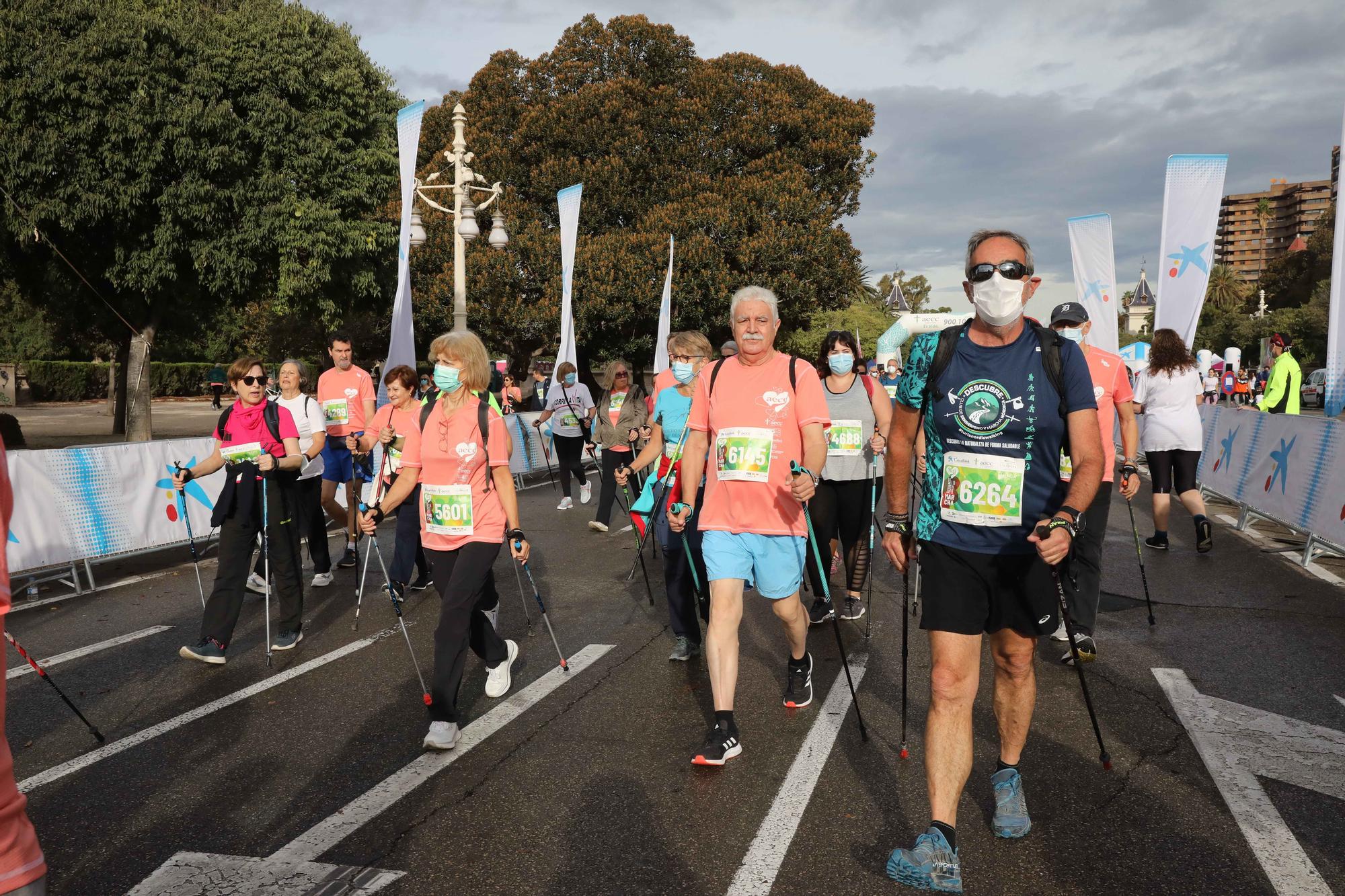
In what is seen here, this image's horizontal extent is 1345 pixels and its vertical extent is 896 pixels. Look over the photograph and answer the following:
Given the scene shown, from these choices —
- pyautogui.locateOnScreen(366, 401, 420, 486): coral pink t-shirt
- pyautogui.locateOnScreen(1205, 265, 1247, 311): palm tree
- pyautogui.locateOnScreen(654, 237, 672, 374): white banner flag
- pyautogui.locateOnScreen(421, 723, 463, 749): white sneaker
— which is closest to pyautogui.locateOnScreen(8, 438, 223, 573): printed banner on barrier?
pyautogui.locateOnScreen(366, 401, 420, 486): coral pink t-shirt

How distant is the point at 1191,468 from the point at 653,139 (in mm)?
28470

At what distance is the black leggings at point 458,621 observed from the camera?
4684 millimetres

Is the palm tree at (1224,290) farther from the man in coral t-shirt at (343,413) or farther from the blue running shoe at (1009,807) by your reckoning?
the blue running shoe at (1009,807)

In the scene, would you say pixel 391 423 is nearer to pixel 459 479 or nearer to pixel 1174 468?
pixel 459 479

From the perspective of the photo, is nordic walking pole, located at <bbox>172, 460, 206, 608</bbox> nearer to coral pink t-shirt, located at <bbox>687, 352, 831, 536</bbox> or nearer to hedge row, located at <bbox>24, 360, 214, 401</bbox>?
coral pink t-shirt, located at <bbox>687, 352, 831, 536</bbox>

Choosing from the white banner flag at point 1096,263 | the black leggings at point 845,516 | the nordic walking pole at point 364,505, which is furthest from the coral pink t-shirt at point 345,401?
the white banner flag at point 1096,263

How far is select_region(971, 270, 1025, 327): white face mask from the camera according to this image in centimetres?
338

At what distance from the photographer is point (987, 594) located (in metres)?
3.44

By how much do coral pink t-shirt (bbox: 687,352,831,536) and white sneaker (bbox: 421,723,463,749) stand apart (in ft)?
4.69

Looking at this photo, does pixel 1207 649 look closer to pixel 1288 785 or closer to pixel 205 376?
pixel 1288 785

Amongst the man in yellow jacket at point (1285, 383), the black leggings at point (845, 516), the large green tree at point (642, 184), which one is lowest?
the black leggings at point (845, 516)

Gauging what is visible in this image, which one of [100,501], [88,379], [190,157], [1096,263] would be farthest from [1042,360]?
[88,379]

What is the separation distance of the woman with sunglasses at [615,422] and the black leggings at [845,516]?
3608 millimetres

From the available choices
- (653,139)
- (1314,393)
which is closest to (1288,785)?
(653,139)
